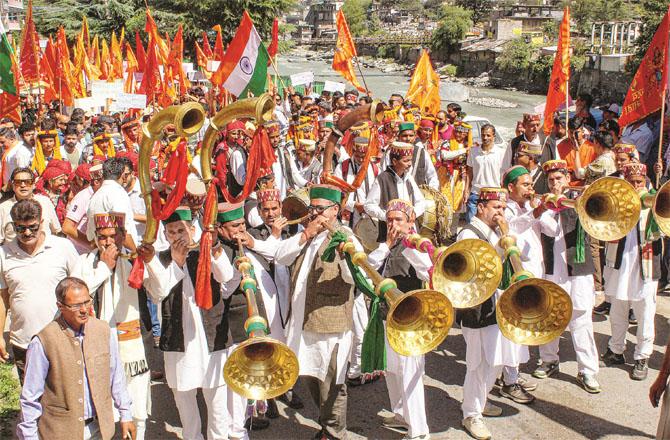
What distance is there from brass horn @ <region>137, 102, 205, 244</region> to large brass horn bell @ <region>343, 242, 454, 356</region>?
128 cm

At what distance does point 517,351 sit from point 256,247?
2.29 m

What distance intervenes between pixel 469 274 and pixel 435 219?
96.2 inches

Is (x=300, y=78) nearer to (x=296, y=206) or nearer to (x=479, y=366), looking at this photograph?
(x=296, y=206)

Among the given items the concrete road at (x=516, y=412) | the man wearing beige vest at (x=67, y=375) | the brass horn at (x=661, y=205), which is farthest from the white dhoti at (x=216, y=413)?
the brass horn at (x=661, y=205)

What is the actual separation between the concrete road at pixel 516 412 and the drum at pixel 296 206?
162cm

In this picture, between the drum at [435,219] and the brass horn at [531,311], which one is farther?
the drum at [435,219]

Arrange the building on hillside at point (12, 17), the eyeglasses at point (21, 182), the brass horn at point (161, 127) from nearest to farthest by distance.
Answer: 1. the brass horn at point (161, 127)
2. the eyeglasses at point (21, 182)
3. the building on hillside at point (12, 17)

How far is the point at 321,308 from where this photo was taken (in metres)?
4.82

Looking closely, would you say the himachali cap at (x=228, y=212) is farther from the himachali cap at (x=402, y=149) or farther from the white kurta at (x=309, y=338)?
the himachali cap at (x=402, y=149)

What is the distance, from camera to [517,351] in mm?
5406

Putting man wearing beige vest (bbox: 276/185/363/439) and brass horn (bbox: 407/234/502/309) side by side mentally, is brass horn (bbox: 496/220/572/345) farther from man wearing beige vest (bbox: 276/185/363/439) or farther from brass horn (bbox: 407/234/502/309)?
man wearing beige vest (bbox: 276/185/363/439)

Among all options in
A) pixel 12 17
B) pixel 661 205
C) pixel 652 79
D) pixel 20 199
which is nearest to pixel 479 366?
pixel 661 205

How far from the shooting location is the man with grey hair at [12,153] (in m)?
8.50

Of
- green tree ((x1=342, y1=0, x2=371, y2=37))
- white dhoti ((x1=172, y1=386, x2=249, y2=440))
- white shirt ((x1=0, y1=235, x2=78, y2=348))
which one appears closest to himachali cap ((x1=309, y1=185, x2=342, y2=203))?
white dhoti ((x1=172, y1=386, x2=249, y2=440))
